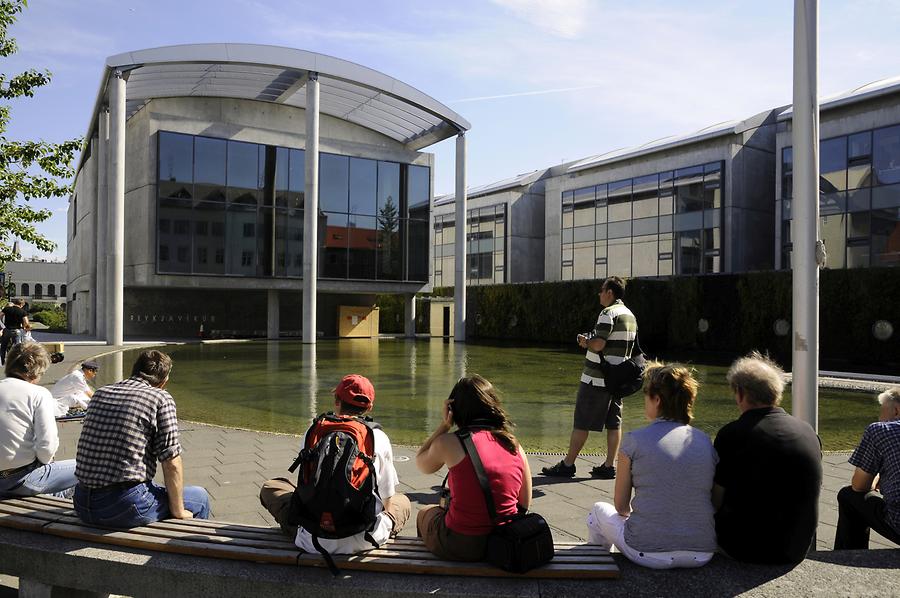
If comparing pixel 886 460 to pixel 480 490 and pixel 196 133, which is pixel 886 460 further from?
pixel 196 133

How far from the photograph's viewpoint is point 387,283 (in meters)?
38.7

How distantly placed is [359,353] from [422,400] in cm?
1454

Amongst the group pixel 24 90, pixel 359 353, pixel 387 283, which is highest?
pixel 24 90

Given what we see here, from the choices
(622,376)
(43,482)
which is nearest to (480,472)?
(43,482)

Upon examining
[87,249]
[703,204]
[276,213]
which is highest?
[703,204]

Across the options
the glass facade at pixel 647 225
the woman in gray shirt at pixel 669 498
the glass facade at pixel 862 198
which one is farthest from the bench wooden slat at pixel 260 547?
the glass facade at pixel 647 225

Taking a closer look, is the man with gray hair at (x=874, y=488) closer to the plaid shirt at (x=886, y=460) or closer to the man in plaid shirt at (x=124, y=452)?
the plaid shirt at (x=886, y=460)

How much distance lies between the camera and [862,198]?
29.8 meters

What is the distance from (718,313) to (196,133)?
24554mm

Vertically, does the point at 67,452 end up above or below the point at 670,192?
below

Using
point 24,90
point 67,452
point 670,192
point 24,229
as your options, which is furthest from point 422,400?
point 670,192

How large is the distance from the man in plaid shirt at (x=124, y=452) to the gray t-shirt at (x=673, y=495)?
7.73 ft

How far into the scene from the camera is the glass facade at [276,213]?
33438 millimetres

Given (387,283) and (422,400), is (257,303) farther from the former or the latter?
(422,400)
